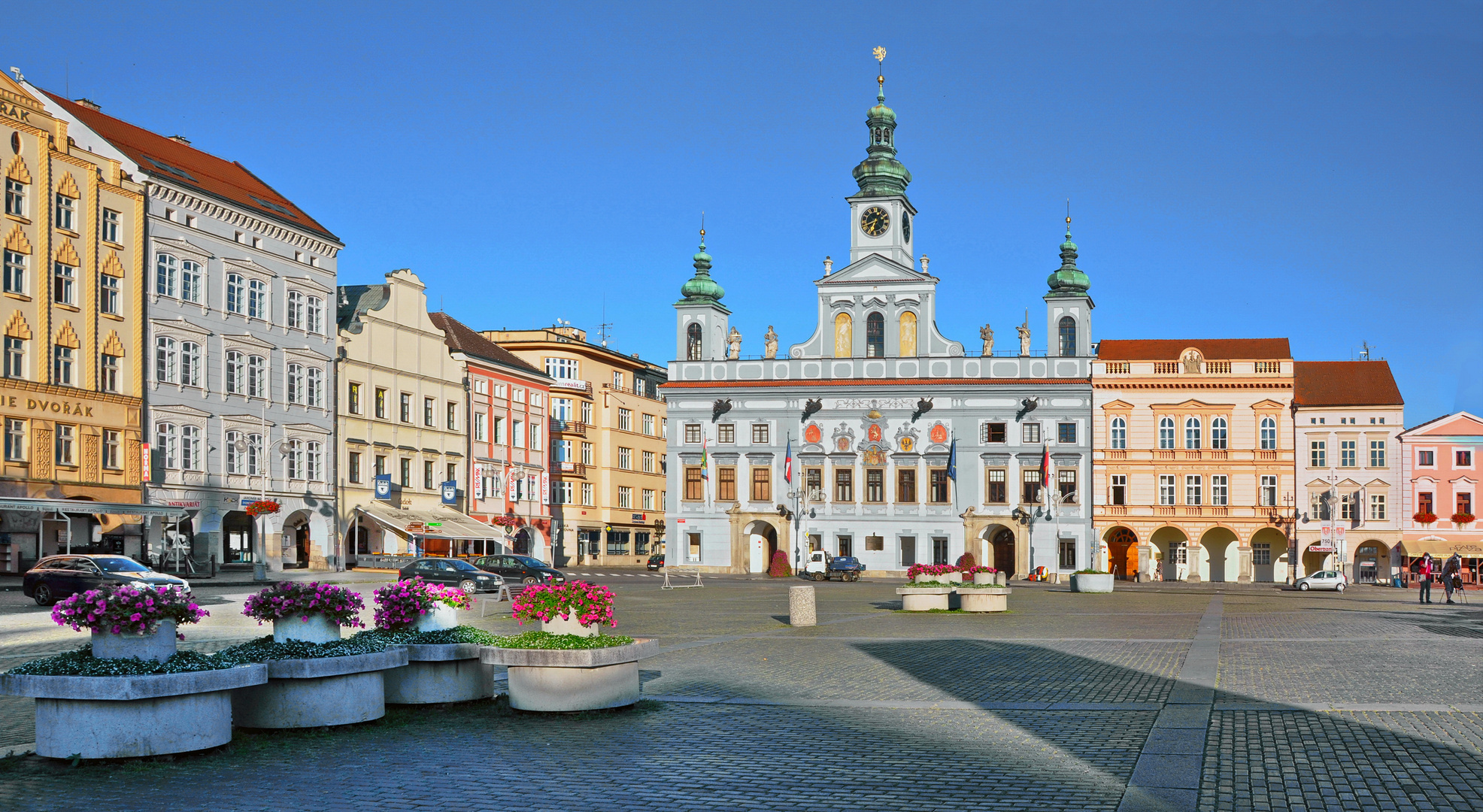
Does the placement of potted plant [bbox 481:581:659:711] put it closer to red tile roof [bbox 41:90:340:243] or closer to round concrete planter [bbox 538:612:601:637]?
round concrete planter [bbox 538:612:601:637]

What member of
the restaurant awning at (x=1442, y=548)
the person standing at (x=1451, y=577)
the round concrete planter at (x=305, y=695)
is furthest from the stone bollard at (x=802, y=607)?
the restaurant awning at (x=1442, y=548)

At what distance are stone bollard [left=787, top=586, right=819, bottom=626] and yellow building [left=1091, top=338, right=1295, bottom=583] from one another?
1988 inches

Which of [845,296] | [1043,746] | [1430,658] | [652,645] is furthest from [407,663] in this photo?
[845,296]

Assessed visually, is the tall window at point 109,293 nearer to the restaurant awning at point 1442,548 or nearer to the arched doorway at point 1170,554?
the arched doorway at point 1170,554

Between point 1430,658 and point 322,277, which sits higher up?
point 322,277

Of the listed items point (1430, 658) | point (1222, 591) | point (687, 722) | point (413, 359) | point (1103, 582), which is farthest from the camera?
point (413, 359)

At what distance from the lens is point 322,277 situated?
6531cm

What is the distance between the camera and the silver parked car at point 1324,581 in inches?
2507

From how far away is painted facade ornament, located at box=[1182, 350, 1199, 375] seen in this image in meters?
76.6

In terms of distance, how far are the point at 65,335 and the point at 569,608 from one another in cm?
4281

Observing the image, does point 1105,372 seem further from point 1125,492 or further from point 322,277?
point 322,277

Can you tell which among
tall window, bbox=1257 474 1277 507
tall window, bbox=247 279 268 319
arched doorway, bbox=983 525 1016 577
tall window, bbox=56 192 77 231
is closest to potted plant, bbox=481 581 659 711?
tall window, bbox=56 192 77 231

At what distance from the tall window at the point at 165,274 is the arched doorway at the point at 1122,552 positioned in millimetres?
48174

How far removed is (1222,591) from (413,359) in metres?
39.1
